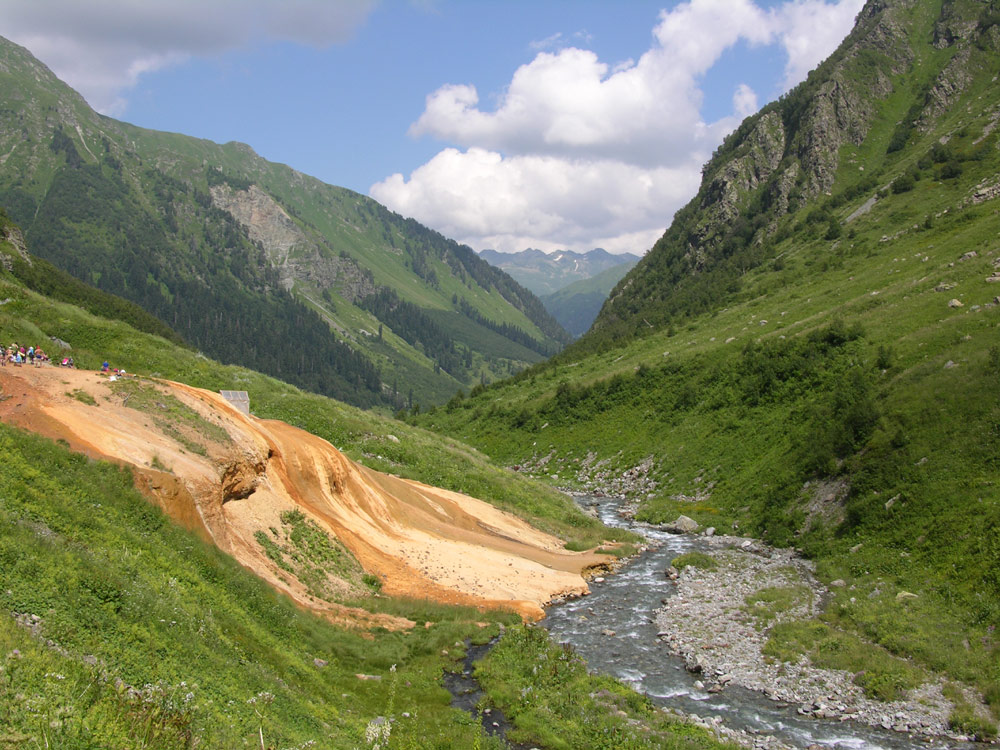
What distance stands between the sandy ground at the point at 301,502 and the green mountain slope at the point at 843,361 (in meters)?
16.0

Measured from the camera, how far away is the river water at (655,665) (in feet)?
60.7

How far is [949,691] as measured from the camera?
1984 cm

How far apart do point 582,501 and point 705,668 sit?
131 ft

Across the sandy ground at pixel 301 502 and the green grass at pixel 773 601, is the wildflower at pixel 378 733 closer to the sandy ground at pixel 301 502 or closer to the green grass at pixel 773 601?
the sandy ground at pixel 301 502

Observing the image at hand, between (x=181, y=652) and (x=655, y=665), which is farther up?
(x=181, y=652)

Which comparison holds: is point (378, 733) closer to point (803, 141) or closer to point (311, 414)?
point (311, 414)

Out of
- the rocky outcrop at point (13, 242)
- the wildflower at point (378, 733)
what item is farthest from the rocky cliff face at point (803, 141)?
the wildflower at point (378, 733)

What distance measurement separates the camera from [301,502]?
102 feet

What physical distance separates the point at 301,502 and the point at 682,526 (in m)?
30.0

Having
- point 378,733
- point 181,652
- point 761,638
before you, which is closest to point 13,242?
point 181,652

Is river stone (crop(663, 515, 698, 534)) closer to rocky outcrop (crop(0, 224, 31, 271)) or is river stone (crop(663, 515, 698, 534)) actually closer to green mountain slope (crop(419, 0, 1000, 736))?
green mountain slope (crop(419, 0, 1000, 736))

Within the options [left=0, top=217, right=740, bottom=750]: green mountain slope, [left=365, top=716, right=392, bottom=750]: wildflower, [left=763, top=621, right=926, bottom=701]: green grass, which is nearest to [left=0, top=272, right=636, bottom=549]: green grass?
[left=763, top=621, right=926, bottom=701]: green grass

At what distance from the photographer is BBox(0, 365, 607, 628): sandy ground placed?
72.0 ft

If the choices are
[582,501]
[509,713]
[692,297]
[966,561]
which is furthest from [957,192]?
[509,713]
